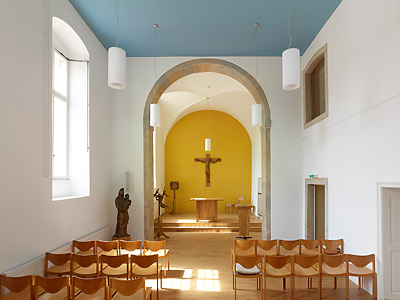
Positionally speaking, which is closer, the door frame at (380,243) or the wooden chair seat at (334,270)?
the door frame at (380,243)

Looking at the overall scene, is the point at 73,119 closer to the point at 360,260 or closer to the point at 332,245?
the point at 332,245

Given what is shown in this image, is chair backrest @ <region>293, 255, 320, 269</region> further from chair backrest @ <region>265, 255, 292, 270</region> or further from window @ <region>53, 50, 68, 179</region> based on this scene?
window @ <region>53, 50, 68, 179</region>

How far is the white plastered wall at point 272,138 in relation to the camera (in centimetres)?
903

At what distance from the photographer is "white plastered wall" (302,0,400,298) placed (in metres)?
4.86

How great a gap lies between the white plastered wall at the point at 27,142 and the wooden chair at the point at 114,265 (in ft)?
3.03

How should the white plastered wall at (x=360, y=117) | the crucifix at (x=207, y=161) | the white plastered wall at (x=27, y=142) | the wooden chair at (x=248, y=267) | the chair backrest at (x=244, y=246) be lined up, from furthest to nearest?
the crucifix at (x=207, y=161) < the chair backrest at (x=244, y=246) < the wooden chair at (x=248, y=267) < the white plastered wall at (x=360, y=117) < the white plastered wall at (x=27, y=142)

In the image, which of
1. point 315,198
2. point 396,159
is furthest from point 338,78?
point 315,198

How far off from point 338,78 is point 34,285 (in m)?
5.82

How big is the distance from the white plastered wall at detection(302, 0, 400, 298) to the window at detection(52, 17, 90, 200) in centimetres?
483

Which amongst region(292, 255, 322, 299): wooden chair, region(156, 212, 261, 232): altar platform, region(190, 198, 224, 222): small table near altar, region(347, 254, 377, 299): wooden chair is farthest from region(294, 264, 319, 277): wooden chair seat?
region(190, 198, 224, 222): small table near altar

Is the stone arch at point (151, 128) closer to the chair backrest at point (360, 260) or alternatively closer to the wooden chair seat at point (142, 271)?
the wooden chair seat at point (142, 271)

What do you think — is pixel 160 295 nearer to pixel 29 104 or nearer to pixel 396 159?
pixel 29 104

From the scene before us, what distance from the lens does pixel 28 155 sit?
4914mm

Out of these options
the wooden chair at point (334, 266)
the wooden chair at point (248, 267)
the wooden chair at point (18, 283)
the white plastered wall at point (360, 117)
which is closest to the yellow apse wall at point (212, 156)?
the white plastered wall at point (360, 117)
